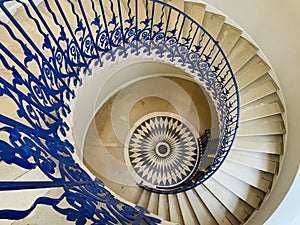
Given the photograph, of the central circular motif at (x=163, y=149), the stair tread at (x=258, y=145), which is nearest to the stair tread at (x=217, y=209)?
the stair tread at (x=258, y=145)

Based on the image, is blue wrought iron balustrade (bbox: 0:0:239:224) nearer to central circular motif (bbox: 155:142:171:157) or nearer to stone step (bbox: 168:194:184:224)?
stone step (bbox: 168:194:184:224)

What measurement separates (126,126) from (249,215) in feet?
12.0

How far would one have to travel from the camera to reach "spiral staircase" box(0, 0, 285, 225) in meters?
2.32

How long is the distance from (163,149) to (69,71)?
4.70 m

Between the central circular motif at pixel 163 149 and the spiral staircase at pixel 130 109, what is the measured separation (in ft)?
0.13

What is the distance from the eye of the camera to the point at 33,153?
181 centimetres

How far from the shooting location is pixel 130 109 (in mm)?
7684

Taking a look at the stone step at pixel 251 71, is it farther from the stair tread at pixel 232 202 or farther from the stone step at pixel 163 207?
the stone step at pixel 163 207

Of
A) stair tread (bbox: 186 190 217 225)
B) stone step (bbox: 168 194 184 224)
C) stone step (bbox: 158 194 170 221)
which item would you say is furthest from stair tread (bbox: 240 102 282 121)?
stone step (bbox: 158 194 170 221)

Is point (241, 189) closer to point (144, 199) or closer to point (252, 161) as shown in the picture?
point (252, 161)

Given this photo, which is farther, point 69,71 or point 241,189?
point 241,189

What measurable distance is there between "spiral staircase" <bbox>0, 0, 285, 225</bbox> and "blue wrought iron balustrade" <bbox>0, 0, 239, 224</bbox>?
15mm

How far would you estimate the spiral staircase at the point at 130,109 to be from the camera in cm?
232

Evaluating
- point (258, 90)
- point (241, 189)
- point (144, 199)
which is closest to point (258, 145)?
point (241, 189)
